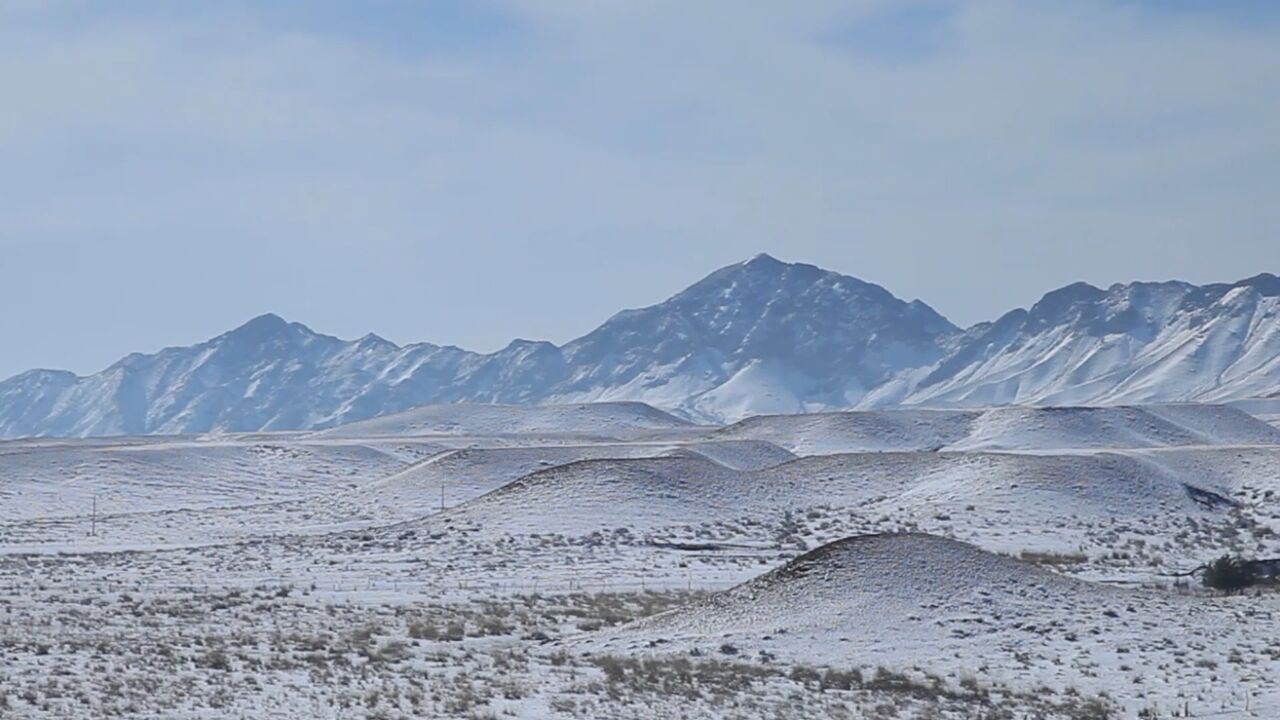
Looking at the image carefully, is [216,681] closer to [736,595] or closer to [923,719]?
[923,719]

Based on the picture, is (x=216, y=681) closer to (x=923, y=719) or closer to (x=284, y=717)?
(x=284, y=717)

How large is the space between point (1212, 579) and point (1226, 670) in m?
13.5

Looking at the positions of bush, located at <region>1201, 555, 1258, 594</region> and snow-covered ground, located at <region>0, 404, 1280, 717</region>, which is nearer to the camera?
snow-covered ground, located at <region>0, 404, 1280, 717</region>

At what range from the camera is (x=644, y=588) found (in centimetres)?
4162

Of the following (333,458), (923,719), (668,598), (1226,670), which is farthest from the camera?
(333,458)

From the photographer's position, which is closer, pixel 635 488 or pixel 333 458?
pixel 635 488

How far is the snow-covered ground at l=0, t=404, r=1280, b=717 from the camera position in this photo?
80.6 ft

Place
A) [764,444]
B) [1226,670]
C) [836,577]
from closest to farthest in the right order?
[1226,670], [836,577], [764,444]

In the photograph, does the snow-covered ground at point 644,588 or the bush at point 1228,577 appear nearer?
the snow-covered ground at point 644,588

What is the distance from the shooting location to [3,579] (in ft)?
135

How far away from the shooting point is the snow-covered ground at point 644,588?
968 inches

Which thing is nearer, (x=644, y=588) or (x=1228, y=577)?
(x=1228, y=577)

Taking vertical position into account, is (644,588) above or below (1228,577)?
below

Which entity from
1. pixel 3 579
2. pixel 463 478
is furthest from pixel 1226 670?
pixel 463 478
